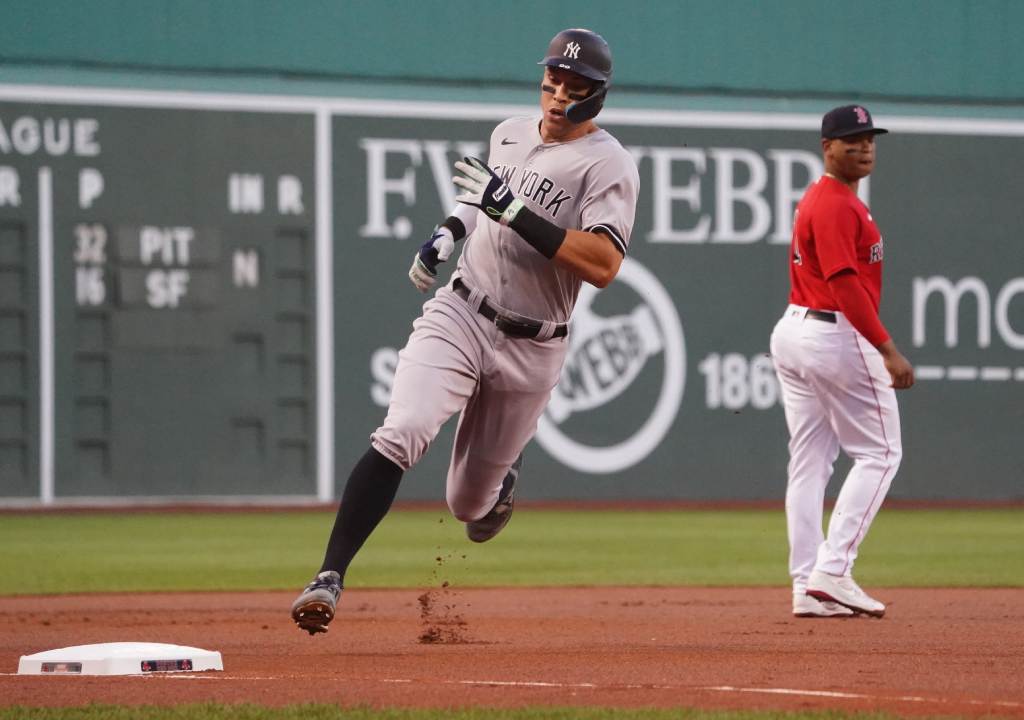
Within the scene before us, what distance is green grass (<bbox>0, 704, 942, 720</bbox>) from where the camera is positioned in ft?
13.8

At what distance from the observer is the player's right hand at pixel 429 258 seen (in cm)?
556

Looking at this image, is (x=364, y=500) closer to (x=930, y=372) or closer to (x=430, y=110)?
(x=430, y=110)

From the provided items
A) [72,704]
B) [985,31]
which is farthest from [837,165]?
[985,31]

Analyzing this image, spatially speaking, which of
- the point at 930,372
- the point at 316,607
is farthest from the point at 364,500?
the point at 930,372

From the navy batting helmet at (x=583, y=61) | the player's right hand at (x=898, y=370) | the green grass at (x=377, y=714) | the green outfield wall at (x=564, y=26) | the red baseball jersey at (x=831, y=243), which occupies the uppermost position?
the green outfield wall at (x=564, y=26)

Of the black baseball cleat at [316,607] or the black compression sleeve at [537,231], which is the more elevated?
the black compression sleeve at [537,231]

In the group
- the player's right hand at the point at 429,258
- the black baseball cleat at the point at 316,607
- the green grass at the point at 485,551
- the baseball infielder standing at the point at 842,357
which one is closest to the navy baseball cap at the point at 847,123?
the baseball infielder standing at the point at 842,357

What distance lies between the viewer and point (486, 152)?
1502cm

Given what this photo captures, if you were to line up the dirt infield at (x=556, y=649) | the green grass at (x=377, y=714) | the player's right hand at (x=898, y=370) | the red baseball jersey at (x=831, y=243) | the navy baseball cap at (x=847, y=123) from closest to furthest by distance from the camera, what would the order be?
the green grass at (x=377, y=714) → the dirt infield at (x=556, y=649) → the player's right hand at (x=898, y=370) → the red baseball jersey at (x=831, y=243) → the navy baseball cap at (x=847, y=123)

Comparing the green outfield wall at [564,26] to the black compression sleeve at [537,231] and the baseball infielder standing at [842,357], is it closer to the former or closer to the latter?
the baseball infielder standing at [842,357]

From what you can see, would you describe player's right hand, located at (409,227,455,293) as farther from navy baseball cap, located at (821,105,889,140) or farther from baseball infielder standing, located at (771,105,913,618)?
navy baseball cap, located at (821,105,889,140)

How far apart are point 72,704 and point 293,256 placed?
9846 mm

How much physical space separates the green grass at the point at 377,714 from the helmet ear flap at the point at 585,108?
7.07 feet

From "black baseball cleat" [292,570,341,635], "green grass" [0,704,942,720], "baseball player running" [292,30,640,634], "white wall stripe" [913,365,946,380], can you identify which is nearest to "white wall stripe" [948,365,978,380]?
"white wall stripe" [913,365,946,380]
